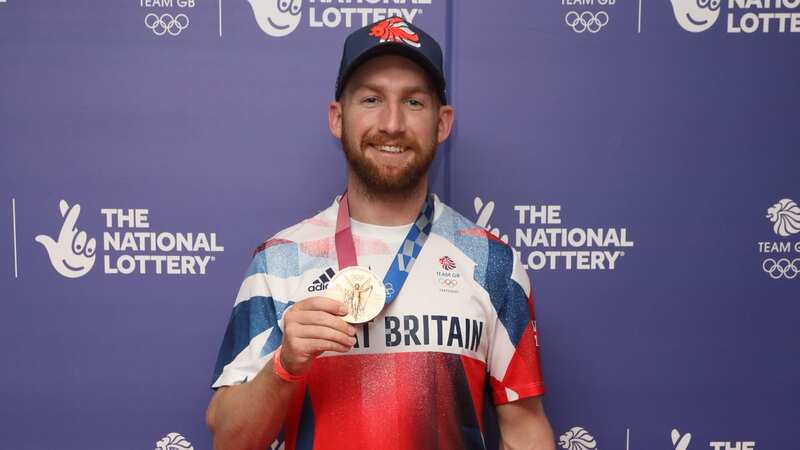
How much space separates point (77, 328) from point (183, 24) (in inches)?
37.9

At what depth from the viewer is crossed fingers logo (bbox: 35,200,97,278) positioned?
1818 mm

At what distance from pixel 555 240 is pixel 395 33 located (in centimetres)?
84

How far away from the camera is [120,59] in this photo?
1.79 metres

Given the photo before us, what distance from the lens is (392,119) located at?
1319 mm

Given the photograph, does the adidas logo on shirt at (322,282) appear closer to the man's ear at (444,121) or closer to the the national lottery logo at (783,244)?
the man's ear at (444,121)

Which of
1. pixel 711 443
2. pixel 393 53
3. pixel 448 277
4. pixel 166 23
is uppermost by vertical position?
pixel 166 23

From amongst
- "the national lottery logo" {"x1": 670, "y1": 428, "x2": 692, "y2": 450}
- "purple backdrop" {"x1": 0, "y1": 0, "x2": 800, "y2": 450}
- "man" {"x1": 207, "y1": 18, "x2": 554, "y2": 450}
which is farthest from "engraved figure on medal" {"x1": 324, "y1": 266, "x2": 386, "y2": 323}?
"the national lottery logo" {"x1": 670, "y1": 428, "x2": 692, "y2": 450}

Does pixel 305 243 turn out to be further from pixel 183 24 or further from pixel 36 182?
pixel 36 182

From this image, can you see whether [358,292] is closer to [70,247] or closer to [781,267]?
[70,247]

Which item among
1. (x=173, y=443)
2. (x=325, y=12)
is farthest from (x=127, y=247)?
(x=325, y=12)

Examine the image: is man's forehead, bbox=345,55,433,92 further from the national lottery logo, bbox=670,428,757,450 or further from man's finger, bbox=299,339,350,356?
the national lottery logo, bbox=670,428,757,450

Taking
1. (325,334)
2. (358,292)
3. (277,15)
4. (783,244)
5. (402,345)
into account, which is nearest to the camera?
(325,334)

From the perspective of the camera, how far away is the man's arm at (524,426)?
4.75ft

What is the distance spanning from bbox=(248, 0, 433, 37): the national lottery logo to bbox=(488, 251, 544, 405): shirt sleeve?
2.79ft
